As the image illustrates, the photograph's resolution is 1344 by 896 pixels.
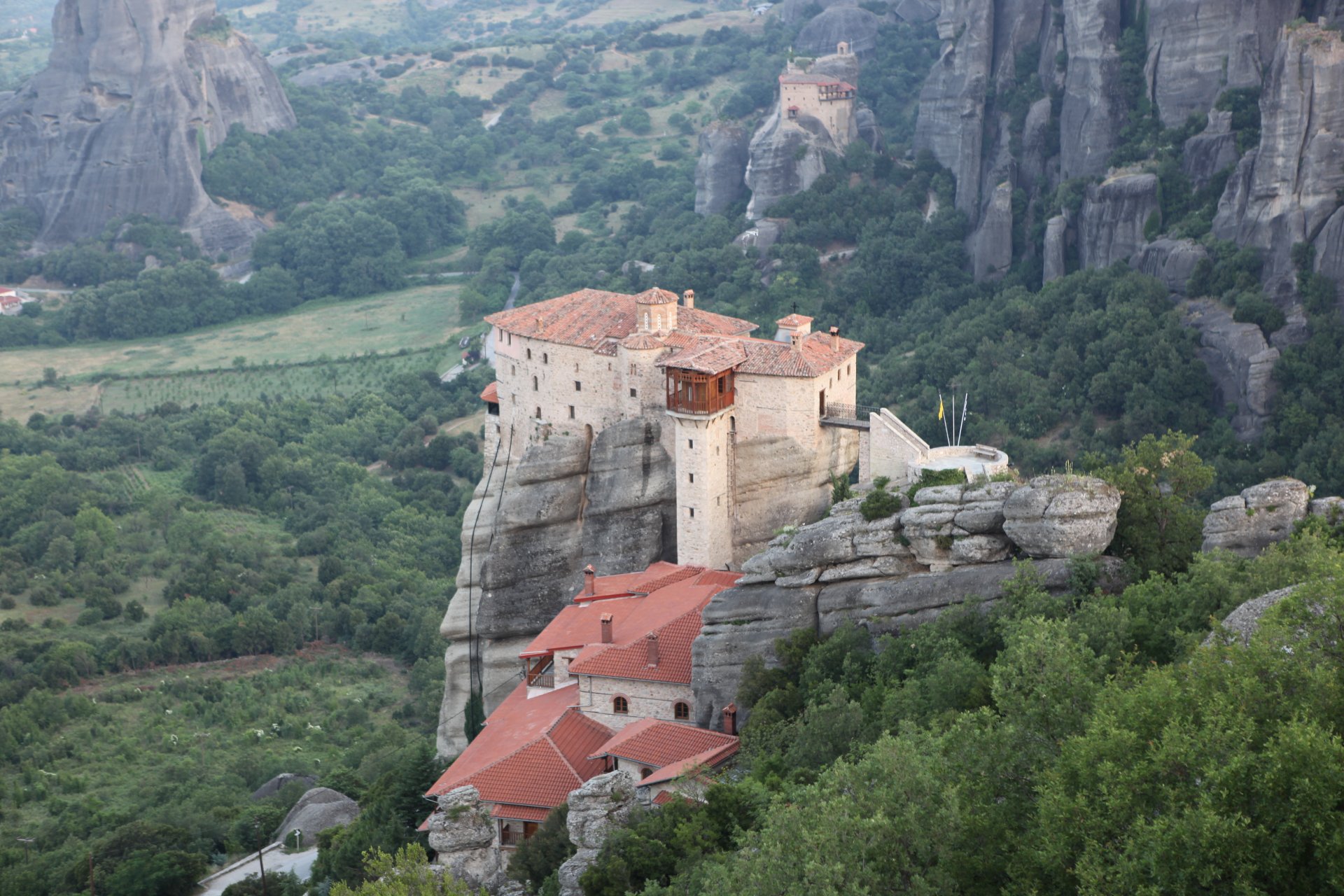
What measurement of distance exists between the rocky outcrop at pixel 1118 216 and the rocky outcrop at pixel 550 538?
124 ft

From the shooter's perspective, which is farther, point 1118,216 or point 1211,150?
point 1118,216

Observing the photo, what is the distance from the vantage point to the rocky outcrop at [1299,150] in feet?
250

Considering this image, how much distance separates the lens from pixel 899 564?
46938 mm

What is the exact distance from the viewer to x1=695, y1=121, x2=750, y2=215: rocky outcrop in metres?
126

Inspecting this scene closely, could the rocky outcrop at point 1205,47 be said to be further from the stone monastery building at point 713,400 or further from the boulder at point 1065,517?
the boulder at point 1065,517

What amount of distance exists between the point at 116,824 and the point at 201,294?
294ft

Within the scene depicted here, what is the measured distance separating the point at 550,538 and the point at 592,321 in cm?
753

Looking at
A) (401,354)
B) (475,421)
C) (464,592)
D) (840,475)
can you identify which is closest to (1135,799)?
(840,475)

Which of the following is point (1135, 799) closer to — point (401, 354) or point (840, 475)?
point (840, 475)

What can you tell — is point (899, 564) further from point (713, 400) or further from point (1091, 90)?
point (1091, 90)

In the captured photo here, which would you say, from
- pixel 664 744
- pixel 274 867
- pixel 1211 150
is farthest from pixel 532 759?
pixel 1211 150

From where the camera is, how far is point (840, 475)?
5634 centimetres

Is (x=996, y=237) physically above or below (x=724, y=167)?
below

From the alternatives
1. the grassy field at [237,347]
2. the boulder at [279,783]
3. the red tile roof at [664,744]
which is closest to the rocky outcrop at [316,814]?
the boulder at [279,783]
